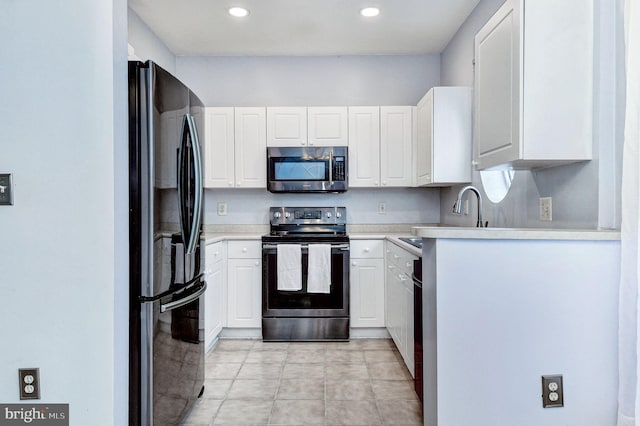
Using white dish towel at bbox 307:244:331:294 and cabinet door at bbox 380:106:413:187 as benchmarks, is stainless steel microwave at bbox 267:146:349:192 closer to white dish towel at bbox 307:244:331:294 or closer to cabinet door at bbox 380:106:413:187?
cabinet door at bbox 380:106:413:187

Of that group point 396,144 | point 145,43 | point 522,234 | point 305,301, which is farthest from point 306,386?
point 145,43

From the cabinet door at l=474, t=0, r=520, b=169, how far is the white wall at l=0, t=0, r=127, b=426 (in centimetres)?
167

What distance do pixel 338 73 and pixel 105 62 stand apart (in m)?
2.80

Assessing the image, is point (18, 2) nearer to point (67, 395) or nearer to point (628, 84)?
point (67, 395)

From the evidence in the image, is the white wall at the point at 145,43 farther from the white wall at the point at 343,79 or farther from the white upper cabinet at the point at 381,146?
the white upper cabinet at the point at 381,146

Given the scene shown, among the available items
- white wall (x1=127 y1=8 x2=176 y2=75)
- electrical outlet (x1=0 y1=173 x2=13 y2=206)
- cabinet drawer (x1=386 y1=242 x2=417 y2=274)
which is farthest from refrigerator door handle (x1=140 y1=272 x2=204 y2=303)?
white wall (x1=127 y1=8 x2=176 y2=75)

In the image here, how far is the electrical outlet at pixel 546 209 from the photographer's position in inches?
78.5

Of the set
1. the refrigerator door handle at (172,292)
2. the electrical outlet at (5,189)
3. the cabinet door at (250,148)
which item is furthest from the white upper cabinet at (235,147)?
the electrical outlet at (5,189)

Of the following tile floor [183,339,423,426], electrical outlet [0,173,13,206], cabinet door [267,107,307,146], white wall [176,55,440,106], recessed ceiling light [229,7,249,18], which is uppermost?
recessed ceiling light [229,7,249,18]

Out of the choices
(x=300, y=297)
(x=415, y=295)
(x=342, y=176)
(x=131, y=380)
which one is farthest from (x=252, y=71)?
(x=131, y=380)

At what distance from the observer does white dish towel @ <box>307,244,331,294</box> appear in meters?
3.42

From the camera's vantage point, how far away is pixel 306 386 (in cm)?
258

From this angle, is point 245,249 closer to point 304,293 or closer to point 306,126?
point 304,293

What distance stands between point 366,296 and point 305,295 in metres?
0.54
